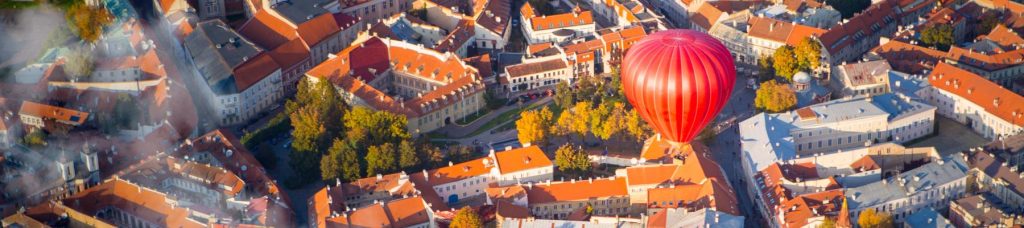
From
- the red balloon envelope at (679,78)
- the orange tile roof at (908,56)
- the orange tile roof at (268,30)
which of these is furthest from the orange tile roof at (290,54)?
the orange tile roof at (908,56)

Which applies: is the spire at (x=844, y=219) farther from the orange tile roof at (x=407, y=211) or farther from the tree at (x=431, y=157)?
the tree at (x=431, y=157)

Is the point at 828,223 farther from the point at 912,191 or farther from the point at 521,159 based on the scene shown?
the point at 521,159


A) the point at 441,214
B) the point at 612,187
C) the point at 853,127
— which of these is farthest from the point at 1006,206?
the point at 441,214

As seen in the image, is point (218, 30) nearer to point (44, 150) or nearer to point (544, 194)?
point (44, 150)

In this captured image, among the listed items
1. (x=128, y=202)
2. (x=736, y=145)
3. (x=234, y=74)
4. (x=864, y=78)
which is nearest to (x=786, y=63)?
(x=864, y=78)

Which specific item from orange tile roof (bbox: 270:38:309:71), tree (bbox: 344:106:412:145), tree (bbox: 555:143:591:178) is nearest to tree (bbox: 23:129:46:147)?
orange tile roof (bbox: 270:38:309:71)
